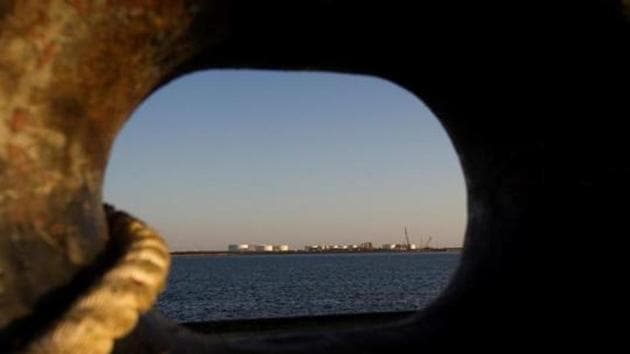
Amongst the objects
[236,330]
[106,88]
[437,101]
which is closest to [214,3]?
[106,88]

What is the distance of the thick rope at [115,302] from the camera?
5.01 feet

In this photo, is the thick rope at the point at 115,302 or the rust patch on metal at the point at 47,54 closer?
the thick rope at the point at 115,302

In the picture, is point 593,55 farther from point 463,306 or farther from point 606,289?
point 463,306

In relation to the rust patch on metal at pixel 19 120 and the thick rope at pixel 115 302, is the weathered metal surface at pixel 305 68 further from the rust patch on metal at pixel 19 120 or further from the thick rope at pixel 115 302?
the thick rope at pixel 115 302

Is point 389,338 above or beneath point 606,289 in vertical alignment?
beneath

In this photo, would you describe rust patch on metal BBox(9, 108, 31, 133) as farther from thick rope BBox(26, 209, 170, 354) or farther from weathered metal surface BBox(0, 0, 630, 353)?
thick rope BBox(26, 209, 170, 354)

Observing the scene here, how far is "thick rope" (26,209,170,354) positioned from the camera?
1.53 m

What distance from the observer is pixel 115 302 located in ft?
5.32

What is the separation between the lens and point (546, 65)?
8.71 feet

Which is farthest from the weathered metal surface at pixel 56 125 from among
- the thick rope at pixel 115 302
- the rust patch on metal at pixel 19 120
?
the thick rope at pixel 115 302

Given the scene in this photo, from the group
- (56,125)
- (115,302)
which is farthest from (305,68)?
(115,302)

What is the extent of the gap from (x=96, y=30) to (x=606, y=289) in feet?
5.87

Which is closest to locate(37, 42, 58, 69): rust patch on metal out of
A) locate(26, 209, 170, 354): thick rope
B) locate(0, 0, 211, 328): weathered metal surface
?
locate(0, 0, 211, 328): weathered metal surface

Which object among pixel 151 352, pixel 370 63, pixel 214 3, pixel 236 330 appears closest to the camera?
pixel 214 3
